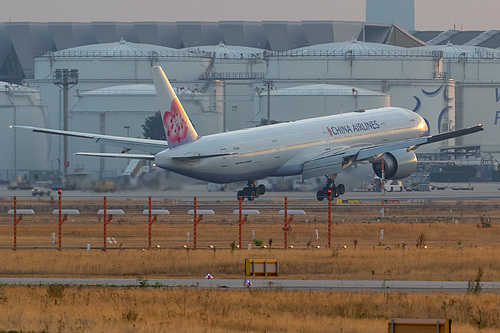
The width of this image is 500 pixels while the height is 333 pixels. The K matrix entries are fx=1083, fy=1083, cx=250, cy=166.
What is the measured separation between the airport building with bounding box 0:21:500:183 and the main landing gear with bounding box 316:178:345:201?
5321cm

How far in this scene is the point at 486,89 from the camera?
159 metres

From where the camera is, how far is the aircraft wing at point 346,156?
74.8m

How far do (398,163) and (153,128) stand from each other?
6476 cm

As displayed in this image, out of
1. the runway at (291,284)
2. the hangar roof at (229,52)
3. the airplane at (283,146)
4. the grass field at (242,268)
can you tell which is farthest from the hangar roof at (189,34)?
the runway at (291,284)

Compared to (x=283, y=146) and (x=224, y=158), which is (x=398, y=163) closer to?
(x=283, y=146)

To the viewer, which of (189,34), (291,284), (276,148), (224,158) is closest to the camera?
(291,284)

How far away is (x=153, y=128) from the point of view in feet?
449

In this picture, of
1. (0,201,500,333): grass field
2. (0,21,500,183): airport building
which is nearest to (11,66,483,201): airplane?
(0,201,500,333): grass field

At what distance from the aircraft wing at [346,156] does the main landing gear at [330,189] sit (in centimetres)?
147

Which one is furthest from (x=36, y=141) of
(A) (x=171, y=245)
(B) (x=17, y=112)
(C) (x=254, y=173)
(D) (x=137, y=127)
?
(A) (x=171, y=245)

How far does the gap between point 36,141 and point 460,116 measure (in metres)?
61.0

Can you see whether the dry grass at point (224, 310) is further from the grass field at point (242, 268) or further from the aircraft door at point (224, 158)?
the aircraft door at point (224, 158)

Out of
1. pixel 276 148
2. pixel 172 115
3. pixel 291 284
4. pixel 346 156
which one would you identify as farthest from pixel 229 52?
pixel 291 284

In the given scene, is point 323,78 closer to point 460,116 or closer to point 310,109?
point 310,109
